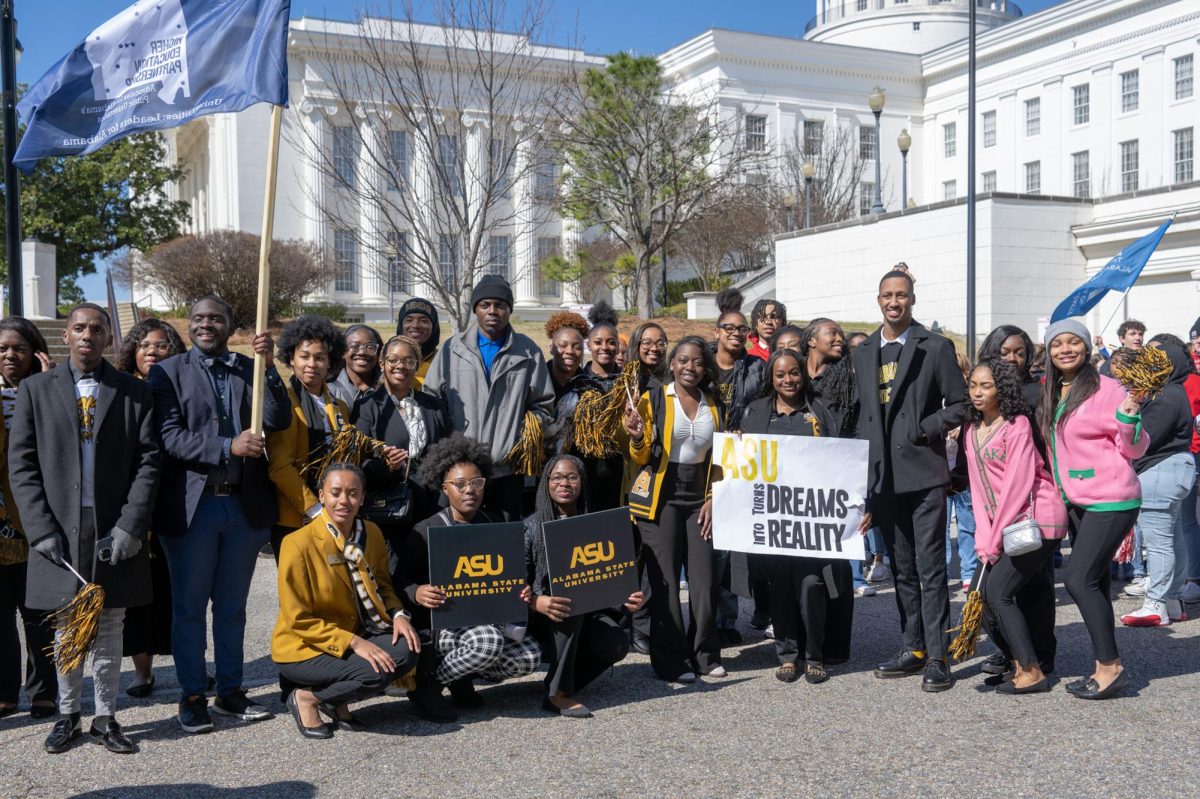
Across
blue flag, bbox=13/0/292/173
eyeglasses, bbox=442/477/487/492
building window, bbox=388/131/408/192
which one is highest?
building window, bbox=388/131/408/192

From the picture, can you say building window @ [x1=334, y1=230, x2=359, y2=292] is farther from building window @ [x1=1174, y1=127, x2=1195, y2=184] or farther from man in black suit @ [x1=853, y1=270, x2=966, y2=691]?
man in black suit @ [x1=853, y1=270, x2=966, y2=691]

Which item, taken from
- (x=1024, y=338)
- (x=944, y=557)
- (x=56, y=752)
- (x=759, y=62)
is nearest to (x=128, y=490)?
(x=56, y=752)

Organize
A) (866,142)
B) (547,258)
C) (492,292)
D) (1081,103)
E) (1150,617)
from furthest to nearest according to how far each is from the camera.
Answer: (866,142), (1081,103), (547,258), (1150,617), (492,292)

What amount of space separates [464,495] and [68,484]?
2038 mm

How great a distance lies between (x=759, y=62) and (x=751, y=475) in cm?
5506

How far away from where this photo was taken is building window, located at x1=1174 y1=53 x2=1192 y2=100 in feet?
165

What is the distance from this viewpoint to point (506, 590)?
6.11 meters

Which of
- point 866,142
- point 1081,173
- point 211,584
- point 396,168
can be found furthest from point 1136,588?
point 866,142

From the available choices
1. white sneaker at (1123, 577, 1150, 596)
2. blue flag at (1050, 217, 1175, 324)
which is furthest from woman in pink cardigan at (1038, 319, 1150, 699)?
blue flag at (1050, 217, 1175, 324)

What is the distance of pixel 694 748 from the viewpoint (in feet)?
17.9

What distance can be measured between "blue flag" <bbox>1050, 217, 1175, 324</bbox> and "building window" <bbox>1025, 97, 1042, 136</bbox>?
5301cm

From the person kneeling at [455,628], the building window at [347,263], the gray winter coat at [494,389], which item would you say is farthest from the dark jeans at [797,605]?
the building window at [347,263]

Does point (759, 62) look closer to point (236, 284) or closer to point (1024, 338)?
point (236, 284)

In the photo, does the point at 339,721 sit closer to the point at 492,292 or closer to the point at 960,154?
the point at 492,292
